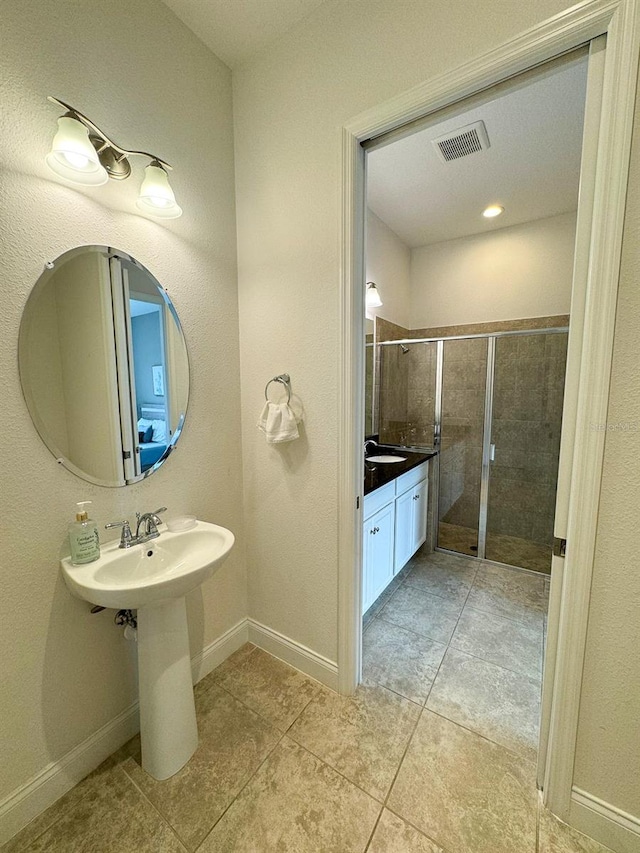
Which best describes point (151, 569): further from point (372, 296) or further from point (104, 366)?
point (372, 296)

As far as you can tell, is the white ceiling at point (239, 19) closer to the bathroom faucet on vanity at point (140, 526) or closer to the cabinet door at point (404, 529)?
the bathroom faucet on vanity at point (140, 526)

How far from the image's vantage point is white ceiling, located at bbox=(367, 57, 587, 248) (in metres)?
1.70

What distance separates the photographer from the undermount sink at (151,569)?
3.30 feet

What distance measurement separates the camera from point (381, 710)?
1.47 metres

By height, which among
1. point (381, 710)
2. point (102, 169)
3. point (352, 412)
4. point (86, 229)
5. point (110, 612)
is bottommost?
point (381, 710)

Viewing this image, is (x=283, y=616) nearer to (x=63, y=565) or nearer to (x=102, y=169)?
(x=63, y=565)

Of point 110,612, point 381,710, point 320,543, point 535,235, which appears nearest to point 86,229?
point 110,612

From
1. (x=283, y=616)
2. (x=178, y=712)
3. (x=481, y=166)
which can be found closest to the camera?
(x=178, y=712)

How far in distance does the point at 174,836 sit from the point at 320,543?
1.00 meters

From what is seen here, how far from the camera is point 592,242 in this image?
92cm

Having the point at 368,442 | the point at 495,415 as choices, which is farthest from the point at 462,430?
the point at 368,442

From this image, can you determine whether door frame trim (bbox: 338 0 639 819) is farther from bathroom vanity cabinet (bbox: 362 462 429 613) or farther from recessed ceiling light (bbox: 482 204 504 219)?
recessed ceiling light (bbox: 482 204 504 219)

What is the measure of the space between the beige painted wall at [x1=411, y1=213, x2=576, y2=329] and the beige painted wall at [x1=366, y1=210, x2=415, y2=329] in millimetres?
135

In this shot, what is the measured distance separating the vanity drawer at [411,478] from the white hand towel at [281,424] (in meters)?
0.95
